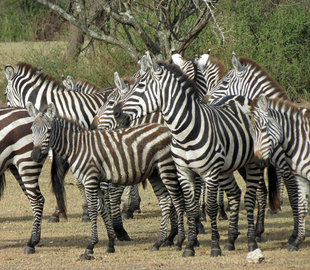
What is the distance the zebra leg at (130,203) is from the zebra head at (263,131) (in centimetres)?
433

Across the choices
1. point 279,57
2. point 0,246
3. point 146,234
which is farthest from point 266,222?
point 279,57

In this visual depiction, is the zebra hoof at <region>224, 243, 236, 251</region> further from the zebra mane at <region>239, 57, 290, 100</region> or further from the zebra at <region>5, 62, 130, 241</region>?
the zebra at <region>5, 62, 130, 241</region>

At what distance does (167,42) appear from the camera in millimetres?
16078

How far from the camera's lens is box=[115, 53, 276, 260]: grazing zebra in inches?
323

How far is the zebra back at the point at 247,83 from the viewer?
11.1 metres

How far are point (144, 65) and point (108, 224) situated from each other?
7.66ft

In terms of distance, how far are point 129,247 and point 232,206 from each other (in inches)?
63.2

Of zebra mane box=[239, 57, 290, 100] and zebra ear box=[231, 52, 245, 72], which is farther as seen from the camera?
zebra ear box=[231, 52, 245, 72]

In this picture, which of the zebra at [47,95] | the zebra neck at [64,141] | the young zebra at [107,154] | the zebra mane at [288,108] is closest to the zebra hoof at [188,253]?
the young zebra at [107,154]

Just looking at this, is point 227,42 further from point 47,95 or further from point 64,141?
point 64,141

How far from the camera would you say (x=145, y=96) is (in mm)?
8438

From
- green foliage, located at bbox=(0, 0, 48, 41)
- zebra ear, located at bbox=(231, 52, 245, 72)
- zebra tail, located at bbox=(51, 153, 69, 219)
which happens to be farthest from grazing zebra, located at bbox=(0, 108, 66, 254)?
green foliage, located at bbox=(0, 0, 48, 41)

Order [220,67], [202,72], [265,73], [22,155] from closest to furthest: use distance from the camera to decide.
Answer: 1. [22,155]
2. [265,73]
3. [202,72]
4. [220,67]

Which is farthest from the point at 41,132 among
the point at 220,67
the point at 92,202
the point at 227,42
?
the point at 227,42
